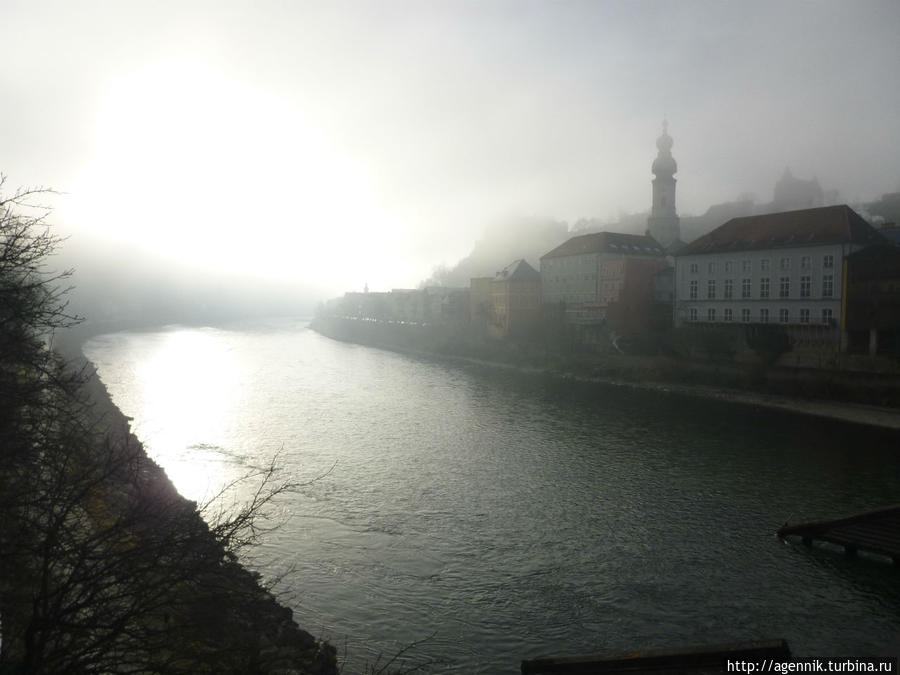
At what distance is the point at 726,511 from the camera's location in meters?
13.6

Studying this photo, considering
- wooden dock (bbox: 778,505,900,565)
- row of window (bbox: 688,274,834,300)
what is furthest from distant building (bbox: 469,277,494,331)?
wooden dock (bbox: 778,505,900,565)

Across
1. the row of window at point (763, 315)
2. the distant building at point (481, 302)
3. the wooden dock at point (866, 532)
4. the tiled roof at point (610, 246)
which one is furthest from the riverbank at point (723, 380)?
the wooden dock at point (866, 532)

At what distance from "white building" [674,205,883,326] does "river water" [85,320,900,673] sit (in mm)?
7708

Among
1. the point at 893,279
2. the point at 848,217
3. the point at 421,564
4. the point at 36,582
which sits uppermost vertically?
the point at 848,217

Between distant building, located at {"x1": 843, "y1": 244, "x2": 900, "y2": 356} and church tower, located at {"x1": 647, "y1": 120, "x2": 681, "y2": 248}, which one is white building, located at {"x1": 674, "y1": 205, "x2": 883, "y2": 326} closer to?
distant building, located at {"x1": 843, "y1": 244, "x2": 900, "y2": 356}

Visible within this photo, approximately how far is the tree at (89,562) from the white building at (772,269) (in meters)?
29.4

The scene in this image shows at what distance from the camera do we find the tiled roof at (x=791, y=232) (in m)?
28.8

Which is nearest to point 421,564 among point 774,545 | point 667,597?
point 667,597

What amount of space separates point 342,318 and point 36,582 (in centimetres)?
7691

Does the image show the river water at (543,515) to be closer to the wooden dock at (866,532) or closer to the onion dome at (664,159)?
the wooden dock at (866,532)

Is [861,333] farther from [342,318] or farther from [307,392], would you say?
[342,318]

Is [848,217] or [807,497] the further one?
[848,217]

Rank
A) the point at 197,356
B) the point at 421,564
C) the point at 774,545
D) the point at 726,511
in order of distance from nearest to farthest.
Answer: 1. the point at 421,564
2. the point at 774,545
3. the point at 726,511
4. the point at 197,356

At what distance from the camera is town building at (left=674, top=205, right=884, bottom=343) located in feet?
93.8
